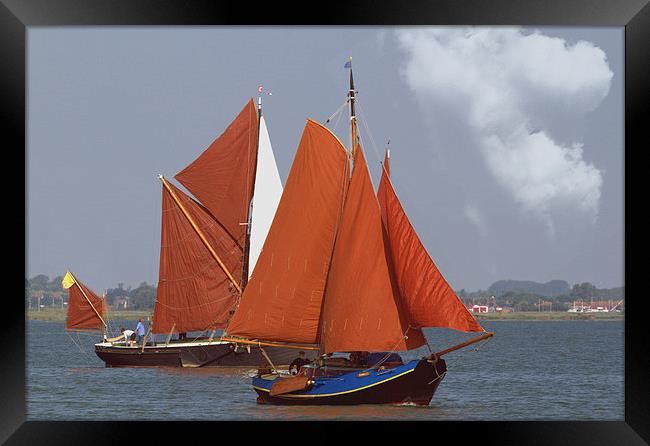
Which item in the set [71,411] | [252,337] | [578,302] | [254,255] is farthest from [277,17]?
[578,302]

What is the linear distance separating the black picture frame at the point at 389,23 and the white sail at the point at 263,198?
20762 millimetres

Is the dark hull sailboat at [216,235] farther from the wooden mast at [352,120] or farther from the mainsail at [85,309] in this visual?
the wooden mast at [352,120]

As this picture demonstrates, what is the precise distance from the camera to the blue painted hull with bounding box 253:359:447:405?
2706cm

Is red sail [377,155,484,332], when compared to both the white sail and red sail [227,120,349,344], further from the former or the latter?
the white sail

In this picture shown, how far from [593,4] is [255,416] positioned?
1317cm

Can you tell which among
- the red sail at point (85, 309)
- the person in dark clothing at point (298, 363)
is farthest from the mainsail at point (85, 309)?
the person in dark clothing at point (298, 363)

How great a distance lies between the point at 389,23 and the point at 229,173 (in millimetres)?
21911

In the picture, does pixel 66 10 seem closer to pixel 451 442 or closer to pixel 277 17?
pixel 277 17

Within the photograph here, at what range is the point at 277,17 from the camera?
1867 cm

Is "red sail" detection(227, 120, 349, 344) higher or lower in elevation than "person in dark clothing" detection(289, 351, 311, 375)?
higher

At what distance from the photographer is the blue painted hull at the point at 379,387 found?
27.1 meters

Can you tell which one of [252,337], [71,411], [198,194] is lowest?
[71,411]

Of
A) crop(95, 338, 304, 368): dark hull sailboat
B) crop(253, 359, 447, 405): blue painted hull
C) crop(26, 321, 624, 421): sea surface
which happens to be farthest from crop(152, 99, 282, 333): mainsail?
crop(253, 359, 447, 405): blue painted hull

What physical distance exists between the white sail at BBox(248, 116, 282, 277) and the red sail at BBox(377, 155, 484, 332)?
13526 mm
